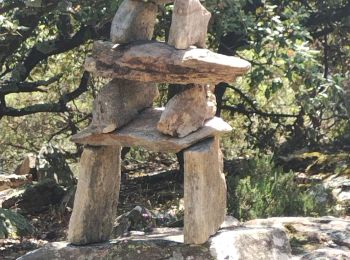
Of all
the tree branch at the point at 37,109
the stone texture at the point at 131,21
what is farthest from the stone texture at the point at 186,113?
the tree branch at the point at 37,109

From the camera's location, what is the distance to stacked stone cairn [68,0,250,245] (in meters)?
4.78

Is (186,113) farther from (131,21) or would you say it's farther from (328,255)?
(328,255)

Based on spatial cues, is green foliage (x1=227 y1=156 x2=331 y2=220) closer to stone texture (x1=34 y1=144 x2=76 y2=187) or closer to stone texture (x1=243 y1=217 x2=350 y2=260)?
stone texture (x1=243 y1=217 x2=350 y2=260)

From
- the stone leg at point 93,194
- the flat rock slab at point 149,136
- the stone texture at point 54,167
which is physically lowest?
the stone texture at point 54,167

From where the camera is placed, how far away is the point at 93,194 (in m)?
5.27

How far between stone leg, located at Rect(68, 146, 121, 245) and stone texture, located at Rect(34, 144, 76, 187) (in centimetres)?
488

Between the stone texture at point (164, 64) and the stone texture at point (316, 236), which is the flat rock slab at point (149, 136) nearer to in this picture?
the stone texture at point (164, 64)

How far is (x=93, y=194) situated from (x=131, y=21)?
144 centimetres

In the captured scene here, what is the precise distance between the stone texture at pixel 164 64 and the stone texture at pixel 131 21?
11cm

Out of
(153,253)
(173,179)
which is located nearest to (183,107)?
(153,253)

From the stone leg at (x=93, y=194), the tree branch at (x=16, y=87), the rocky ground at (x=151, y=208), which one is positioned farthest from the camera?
the tree branch at (x=16, y=87)

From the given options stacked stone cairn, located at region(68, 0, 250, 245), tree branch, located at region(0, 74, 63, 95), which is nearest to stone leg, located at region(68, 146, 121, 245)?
stacked stone cairn, located at region(68, 0, 250, 245)

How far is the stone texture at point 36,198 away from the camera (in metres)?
9.56

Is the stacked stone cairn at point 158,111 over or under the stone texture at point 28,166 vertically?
over
